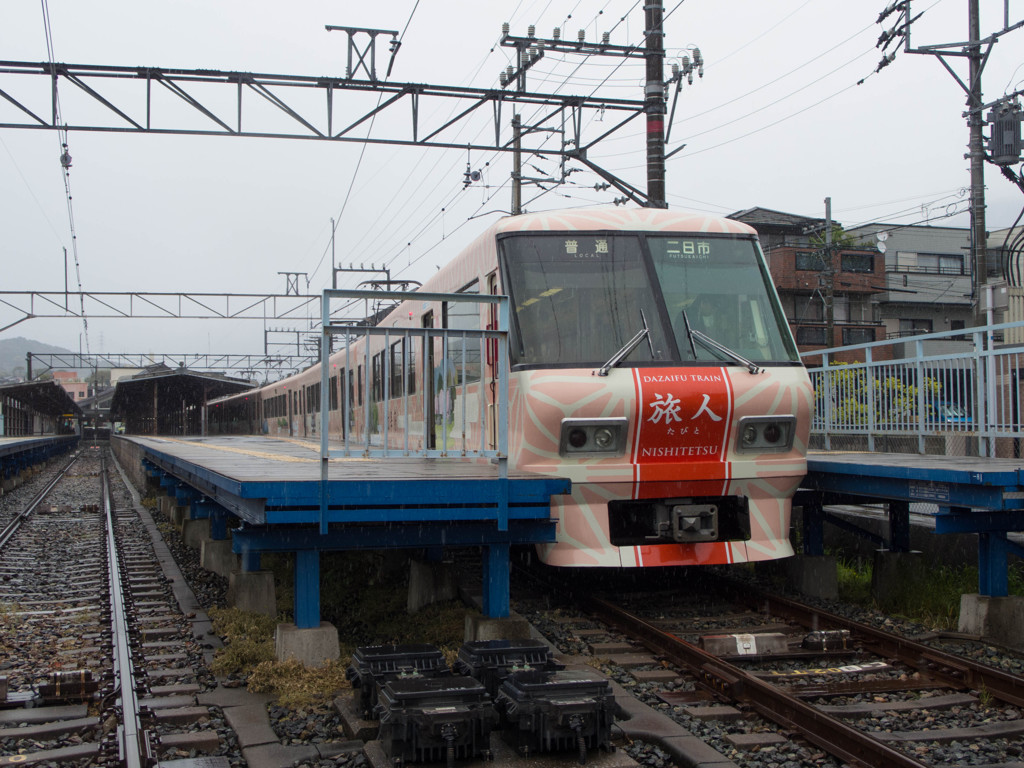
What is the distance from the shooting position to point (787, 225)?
41.1 meters

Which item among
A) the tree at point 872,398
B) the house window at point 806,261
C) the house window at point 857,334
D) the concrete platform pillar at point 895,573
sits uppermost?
the house window at point 806,261

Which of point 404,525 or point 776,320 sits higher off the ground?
point 776,320

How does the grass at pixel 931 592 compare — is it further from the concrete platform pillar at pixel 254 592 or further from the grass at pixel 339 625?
the concrete platform pillar at pixel 254 592

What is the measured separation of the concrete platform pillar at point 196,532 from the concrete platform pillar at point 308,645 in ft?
24.1

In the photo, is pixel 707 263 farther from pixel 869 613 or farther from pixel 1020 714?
pixel 1020 714

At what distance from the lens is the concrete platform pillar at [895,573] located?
326 inches

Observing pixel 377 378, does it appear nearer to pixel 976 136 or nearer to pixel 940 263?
pixel 976 136

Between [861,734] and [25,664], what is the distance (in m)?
5.23

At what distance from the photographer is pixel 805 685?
18.1ft

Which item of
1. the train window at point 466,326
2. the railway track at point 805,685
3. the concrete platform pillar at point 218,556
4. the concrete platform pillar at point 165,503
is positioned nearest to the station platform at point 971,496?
the railway track at point 805,685

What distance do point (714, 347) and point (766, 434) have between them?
0.74 metres

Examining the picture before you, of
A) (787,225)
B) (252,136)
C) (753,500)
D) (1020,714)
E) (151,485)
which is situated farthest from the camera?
(787,225)

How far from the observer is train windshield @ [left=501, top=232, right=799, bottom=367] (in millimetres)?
7098

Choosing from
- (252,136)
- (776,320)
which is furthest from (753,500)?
(252,136)
